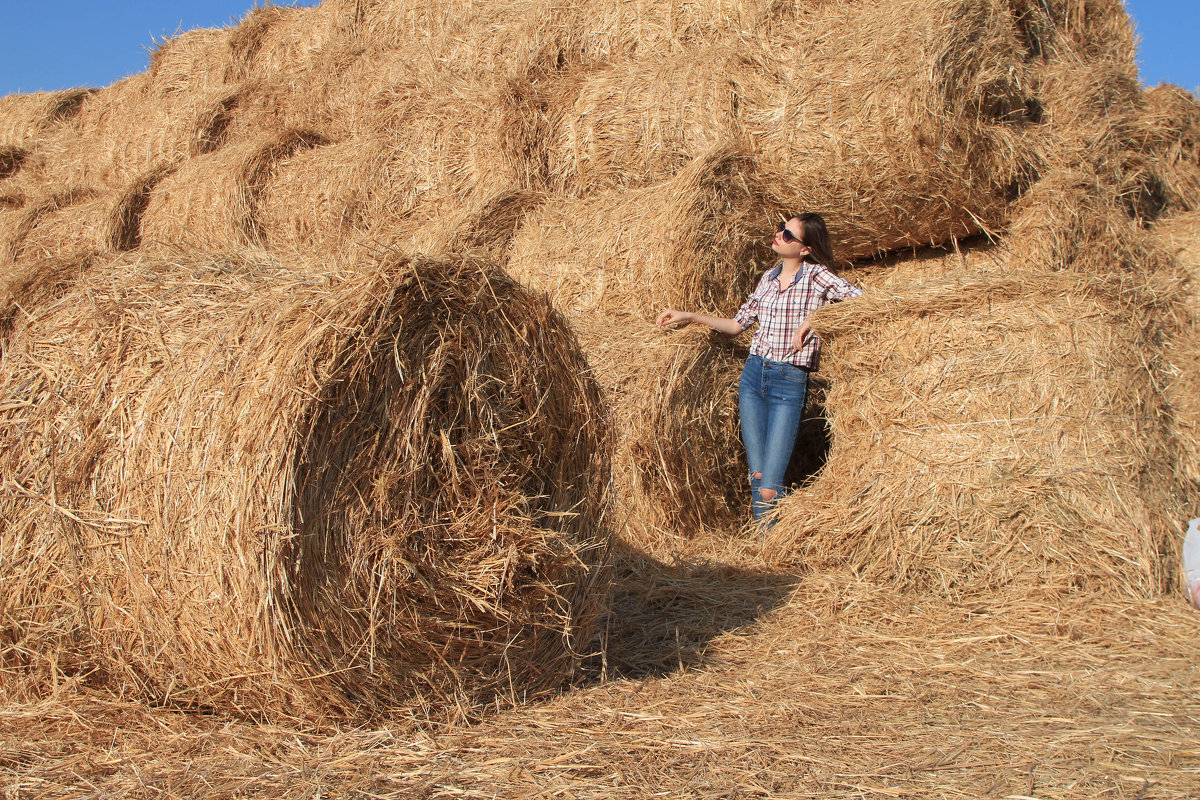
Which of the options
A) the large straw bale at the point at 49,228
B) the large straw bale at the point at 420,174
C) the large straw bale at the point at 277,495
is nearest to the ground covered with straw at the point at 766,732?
the large straw bale at the point at 277,495

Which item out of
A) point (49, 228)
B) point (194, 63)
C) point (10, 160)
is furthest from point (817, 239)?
point (10, 160)

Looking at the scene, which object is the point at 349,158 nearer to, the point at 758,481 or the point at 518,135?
the point at 518,135

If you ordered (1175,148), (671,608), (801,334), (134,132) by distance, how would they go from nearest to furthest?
(671,608)
(801,334)
(1175,148)
(134,132)

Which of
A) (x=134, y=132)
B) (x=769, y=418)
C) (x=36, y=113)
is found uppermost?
(x=36, y=113)

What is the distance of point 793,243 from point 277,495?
9.86 ft

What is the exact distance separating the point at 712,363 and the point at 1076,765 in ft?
9.24

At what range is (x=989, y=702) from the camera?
9.08 feet

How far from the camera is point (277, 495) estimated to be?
2.41m

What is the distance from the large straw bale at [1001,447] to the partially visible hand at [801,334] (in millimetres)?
206

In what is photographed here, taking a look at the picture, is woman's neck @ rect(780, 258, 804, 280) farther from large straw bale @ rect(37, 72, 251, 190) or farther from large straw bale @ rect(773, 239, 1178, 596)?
large straw bale @ rect(37, 72, 251, 190)

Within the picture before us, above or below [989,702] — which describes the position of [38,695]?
above

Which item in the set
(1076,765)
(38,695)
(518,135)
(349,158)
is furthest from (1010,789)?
Answer: (349,158)

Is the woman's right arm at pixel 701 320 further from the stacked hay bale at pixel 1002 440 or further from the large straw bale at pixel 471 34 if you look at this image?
the large straw bale at pixel 471 34

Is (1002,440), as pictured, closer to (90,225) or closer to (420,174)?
(420,174)
